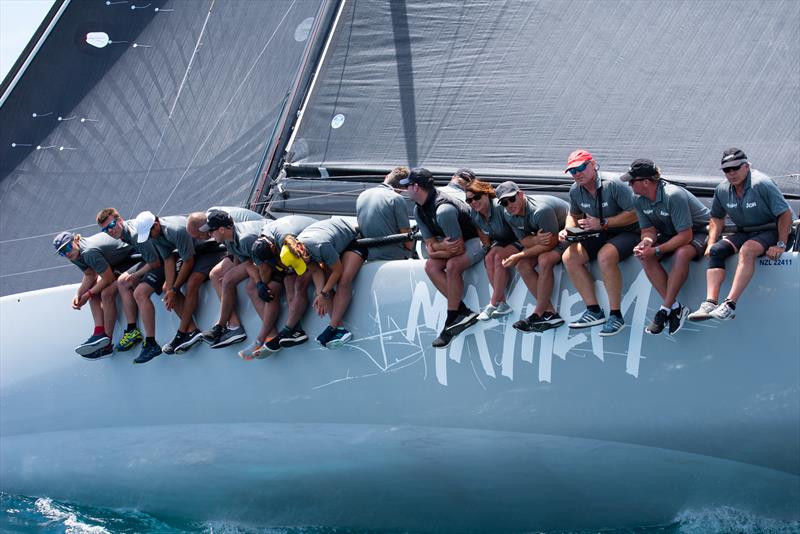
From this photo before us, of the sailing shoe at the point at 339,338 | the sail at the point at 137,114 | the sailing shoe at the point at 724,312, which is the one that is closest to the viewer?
the sailing shoe at the point at 724,312

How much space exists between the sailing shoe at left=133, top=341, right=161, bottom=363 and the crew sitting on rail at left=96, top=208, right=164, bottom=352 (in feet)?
0.49

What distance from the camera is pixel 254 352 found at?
6461 mm

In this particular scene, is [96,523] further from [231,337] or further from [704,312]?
[704,312]

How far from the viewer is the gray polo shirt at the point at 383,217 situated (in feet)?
20.3

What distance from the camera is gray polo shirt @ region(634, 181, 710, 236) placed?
511cm

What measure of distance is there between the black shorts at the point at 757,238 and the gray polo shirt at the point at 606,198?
1.72 feet

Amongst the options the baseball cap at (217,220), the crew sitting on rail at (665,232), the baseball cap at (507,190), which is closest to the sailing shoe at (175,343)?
the baseball cap at (217,220)

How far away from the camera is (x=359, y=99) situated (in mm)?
7133

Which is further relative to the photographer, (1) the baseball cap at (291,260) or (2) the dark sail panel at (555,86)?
(1) the baseball cap at (291,260)

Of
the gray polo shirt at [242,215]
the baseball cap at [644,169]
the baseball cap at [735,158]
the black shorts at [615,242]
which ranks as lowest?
the gray polo shirt at [242,215]

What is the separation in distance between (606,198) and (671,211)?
1.12 feet

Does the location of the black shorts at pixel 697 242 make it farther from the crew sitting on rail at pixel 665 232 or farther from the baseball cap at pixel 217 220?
the baseball cap at pixel 217 220

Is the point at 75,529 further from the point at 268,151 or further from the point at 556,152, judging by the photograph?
the point at 556,152

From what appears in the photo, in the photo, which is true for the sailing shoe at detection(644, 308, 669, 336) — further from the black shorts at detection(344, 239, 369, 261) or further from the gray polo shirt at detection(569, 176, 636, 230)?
the black shorts at detection(344, 239, 369, 261)
